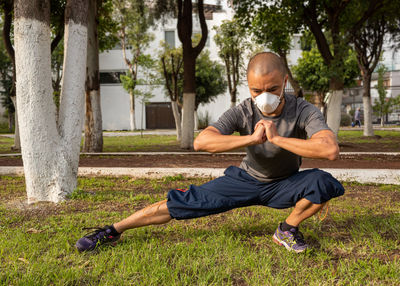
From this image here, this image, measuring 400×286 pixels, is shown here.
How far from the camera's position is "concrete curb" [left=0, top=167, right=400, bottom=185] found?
636 centimetres

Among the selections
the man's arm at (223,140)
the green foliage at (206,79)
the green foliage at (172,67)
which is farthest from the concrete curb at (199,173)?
the green foliage at (206,79)

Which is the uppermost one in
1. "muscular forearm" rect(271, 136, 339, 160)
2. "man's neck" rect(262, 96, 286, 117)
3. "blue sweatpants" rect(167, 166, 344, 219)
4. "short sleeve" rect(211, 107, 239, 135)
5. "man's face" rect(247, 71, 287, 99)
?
"man's face" rect(247, 71, 287, 99)

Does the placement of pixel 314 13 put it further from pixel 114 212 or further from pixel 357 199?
pixel 114 212

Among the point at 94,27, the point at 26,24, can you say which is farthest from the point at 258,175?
the point at 94,27

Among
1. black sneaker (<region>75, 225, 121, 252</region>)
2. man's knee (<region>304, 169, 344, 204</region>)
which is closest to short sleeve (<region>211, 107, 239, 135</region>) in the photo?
man's knee (<region>304, 169, 344, 204</region>)

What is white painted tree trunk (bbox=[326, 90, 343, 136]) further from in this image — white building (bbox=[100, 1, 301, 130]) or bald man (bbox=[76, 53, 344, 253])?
white building (bbox=[100, 1, 301, 130])

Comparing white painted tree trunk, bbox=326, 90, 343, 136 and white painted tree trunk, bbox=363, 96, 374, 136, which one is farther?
white painted tree trunk, bbox=363, 96, 374, 136

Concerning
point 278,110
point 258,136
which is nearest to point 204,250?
point 258,136

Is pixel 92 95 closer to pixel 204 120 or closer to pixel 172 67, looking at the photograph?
pixel 172 67

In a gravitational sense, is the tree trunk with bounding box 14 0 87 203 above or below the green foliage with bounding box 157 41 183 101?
below

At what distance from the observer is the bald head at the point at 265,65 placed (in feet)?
8.84

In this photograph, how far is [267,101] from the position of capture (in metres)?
2.67

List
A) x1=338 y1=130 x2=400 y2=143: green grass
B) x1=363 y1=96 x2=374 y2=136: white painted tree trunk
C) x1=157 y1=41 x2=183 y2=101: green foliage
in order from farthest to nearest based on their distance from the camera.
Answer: x1=363 y1=96 x2=374 y2=136: white painted tree trunk < x1=157 y1=41 x2=183 y2=101: green foliage < x1=338 y1=130 x2=400 y2=143: green grass

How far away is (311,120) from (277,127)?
0.25m
